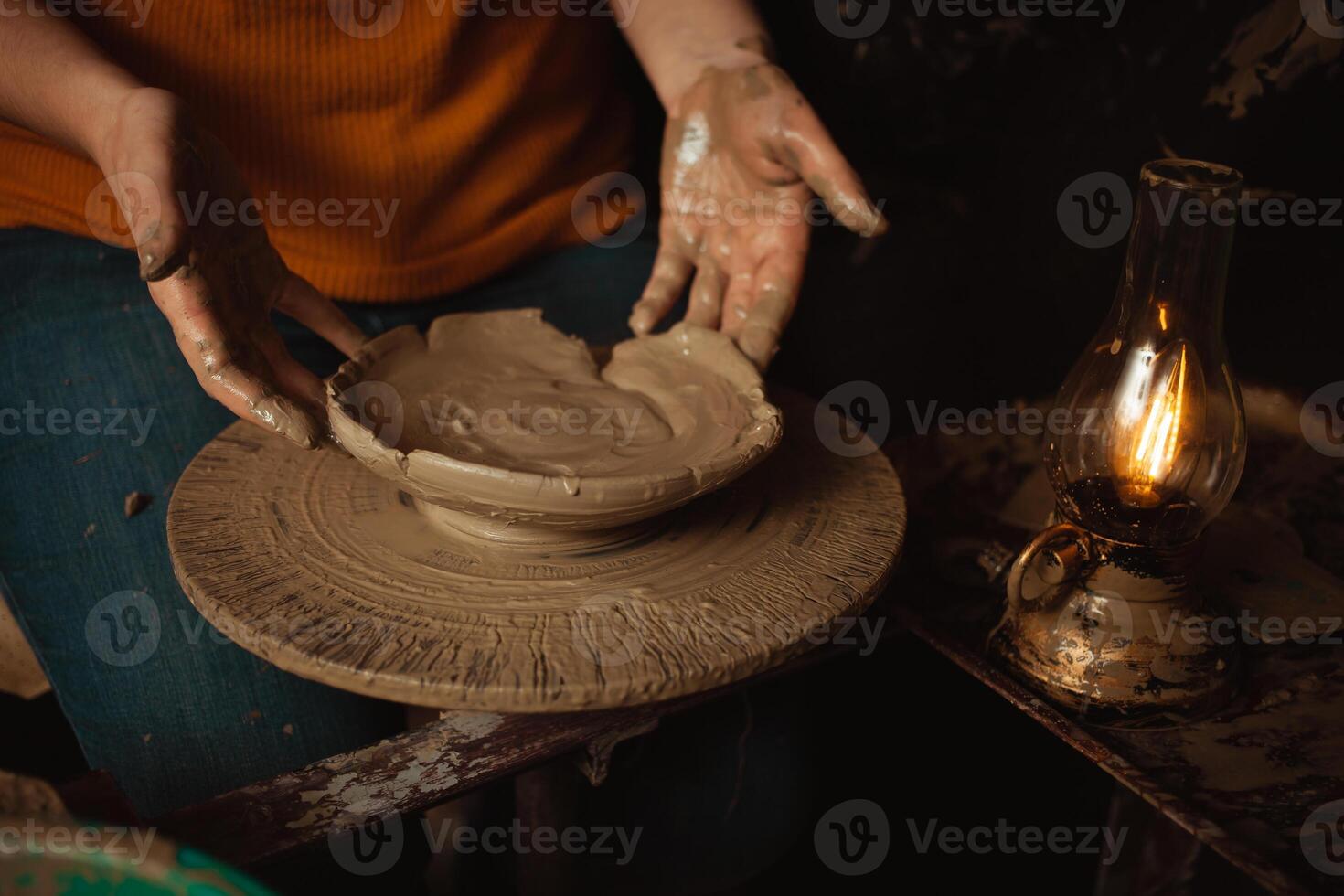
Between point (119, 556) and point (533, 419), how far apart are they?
519 millimetres

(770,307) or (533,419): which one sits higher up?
(770,307)

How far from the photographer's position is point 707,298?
134cm

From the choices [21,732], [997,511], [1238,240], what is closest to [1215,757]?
[997,511]

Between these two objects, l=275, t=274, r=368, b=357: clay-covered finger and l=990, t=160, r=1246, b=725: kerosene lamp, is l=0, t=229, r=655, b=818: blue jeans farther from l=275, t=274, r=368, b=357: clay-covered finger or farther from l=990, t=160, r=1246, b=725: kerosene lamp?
l=990, t=160, r=1246, b=725: kerosene lamp

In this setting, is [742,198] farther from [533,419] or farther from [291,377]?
[291,377]

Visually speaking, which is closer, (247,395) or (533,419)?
(247,395)

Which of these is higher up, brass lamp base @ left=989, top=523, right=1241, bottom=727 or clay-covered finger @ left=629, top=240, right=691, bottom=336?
clay-covered finger @ left=629, top=240, right=691, bottom=336

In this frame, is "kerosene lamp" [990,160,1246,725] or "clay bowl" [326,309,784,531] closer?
"clay bowl" [326,309,784,531]

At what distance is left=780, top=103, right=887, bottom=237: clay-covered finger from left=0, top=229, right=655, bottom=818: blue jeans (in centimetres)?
76

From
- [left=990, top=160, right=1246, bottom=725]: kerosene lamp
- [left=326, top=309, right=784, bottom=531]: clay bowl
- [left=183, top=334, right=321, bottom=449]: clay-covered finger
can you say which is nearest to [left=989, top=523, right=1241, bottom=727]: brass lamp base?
[left=990, top=160, right=1246, bottom=725]: kerosene lamp

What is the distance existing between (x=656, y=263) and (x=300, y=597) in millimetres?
703

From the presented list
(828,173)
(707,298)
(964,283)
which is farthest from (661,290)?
(964,283)

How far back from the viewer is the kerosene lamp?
103 cm

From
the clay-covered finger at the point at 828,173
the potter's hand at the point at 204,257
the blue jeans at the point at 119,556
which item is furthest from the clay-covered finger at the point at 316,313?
the clay-covered finger at the point at 828,173
